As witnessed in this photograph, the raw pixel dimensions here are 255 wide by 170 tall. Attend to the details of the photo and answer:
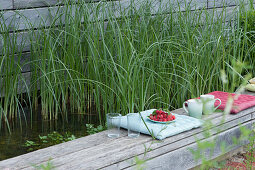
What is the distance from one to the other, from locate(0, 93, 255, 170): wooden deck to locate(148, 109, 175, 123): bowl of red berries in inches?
5.4

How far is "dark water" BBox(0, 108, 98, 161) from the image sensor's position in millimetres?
2496

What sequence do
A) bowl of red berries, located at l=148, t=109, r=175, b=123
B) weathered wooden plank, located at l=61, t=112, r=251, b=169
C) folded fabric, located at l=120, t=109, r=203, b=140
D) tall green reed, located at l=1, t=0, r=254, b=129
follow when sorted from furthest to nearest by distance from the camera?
tall green reed, located at l=1, t=0, r=254, b=129 < bowl of red berries, located at l=148, t=109, r=175, b=123 < folded fabric, located at l=120, t=109, r=203, b=140 < weathered wooden plank, located at l=61, t=112, r=251, b=169

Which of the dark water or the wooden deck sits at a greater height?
the wooden deck

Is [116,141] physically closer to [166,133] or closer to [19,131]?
[166,133]

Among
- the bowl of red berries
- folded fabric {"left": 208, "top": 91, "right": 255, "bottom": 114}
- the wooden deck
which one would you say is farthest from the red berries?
folded fabric {"left": 208, "top": 91, "right": 255, "bottom": 114}

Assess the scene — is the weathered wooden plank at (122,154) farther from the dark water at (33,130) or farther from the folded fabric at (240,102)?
the dark water at (33,130)

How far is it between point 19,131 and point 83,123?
49 cm

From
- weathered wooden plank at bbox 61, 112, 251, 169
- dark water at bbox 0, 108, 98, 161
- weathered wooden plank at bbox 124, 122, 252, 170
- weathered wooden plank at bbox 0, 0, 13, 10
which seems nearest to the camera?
weathered wooden plank at bbox 61, 112, 251, 169

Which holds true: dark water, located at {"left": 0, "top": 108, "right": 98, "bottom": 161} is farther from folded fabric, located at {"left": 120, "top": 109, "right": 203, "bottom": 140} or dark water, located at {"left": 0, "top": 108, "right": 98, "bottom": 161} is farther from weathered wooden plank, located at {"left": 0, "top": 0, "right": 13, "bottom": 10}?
weathered wooden plank, located at {"left": 0, "top": 0, "right": 13, "bottom": 10}

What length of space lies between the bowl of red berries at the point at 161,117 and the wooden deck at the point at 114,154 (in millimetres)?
137

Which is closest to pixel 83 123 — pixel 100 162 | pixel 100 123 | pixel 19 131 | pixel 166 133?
pixel 100 123

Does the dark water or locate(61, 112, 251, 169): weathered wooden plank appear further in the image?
the dark water

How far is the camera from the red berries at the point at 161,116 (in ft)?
7.74

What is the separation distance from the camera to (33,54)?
348cm
